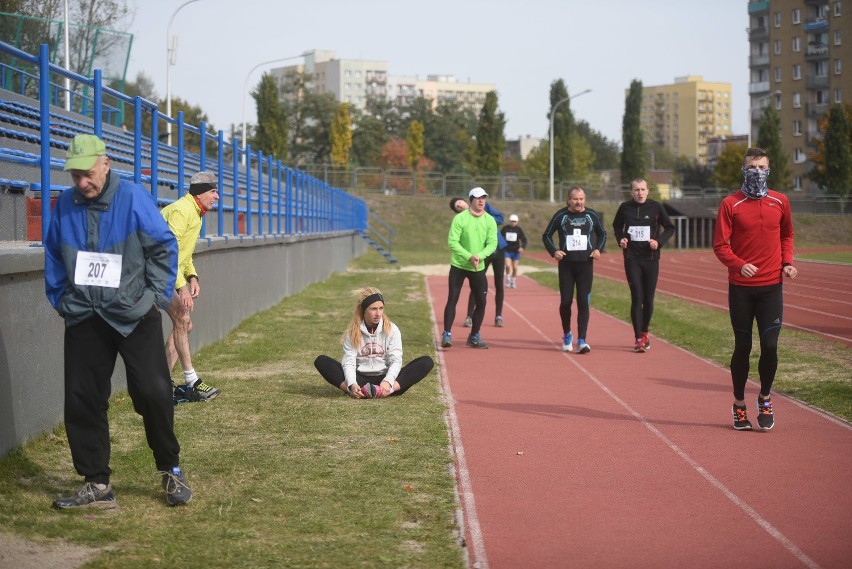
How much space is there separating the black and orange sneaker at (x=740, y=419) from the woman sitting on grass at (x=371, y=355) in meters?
2.91

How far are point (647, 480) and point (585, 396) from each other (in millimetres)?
3599

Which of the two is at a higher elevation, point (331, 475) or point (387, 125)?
point (387, 125)

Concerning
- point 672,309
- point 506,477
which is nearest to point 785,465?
point 506,477

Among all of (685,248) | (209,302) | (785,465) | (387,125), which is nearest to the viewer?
(785,465)

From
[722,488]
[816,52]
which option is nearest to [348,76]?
[816,52]

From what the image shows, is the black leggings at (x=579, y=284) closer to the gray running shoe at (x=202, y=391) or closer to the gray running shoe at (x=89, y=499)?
the gray running shoe at (x=202, y=391)

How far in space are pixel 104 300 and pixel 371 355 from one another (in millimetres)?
4500

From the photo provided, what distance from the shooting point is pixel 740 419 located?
8.89 metres

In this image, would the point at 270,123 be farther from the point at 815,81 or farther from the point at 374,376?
the point at 374,376

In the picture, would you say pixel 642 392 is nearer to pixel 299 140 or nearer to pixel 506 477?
pixel 506 477

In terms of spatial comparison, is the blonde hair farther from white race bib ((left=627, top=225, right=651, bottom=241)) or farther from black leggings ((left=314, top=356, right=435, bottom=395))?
white race bib ((left=627, top=225, right=651, bottom=241))

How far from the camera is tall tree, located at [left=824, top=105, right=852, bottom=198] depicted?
79.1m

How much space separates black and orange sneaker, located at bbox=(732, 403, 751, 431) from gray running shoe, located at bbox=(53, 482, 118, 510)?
478 centimetres

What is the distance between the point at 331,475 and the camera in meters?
7.06
